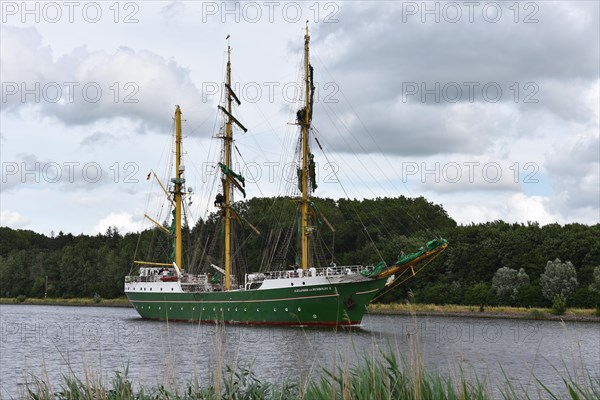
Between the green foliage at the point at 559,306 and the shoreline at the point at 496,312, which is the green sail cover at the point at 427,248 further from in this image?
the green foliage at the point at 559,306

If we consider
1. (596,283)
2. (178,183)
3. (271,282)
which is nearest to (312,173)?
(271,282)

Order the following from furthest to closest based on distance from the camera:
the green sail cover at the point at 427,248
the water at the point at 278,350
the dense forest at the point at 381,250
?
the dense forest at the point at 381,250 → the green sail cover at the point at 427,248 → the water at the point at 278,350

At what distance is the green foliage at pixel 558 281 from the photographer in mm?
64250

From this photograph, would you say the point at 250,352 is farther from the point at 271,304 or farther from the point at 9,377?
the point at 271,304

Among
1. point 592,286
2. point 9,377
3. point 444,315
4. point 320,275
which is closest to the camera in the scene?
point 9,377

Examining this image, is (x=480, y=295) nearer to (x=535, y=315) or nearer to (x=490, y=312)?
(x=490, y=312)

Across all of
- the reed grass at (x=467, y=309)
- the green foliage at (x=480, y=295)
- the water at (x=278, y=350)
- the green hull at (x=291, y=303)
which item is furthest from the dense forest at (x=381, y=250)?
the water at (x=278, y=350)

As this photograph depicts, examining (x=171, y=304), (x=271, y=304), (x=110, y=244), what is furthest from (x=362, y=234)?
(x=110, y=244)

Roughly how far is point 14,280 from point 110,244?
2524 centimetres

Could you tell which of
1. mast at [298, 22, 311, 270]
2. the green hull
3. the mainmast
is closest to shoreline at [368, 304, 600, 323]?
the green hull

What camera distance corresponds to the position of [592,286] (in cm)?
6272

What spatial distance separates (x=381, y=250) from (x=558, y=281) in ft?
105

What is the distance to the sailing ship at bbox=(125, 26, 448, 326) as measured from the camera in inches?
2009

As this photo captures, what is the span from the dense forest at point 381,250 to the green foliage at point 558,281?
0.80 metres
